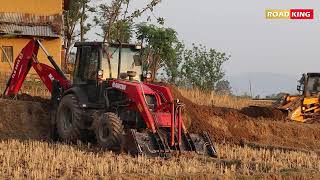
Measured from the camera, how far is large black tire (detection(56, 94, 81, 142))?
13.1 meters

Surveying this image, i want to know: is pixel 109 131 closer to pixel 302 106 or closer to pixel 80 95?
pixel 80 95

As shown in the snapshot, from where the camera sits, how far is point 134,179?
26.9 ft

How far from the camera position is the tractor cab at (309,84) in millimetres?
21484

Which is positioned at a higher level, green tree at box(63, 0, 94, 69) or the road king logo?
green tree at box(63, 0, 94, 69)

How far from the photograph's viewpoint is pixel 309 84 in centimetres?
2184

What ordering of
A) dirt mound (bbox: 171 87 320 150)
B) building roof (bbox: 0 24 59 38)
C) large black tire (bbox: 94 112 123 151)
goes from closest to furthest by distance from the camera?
large black tire (bbox: 94 112 123 151)
dirt mound (bbox: 171 87 320 150)
building roof (bbox: 0 24 59 38)

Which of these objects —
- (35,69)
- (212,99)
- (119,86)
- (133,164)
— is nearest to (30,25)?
(212,99)

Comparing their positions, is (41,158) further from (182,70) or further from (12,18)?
(182,70)

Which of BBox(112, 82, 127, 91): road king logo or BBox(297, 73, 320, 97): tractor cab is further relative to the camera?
BBox(297, 73, 320, 97): tractor cab

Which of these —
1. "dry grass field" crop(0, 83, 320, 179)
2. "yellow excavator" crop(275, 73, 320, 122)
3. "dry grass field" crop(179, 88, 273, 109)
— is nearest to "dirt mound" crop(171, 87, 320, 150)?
"yellow excavator" crop(275, 73, 320, 122)

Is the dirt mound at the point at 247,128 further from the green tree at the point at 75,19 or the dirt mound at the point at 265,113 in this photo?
the green tree at the point at 75,19

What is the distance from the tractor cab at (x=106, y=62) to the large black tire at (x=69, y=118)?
0.57 metres

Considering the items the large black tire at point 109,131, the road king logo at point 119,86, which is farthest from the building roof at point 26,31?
the large black tire at point 109,131

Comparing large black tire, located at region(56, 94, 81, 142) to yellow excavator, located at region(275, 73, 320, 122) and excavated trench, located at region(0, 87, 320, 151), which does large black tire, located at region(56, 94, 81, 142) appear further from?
yellow excavator, located at region(275, 73, 320, 122)
